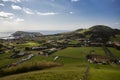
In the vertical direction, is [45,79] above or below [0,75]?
above

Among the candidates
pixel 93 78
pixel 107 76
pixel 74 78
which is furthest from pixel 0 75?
pixel 107 76

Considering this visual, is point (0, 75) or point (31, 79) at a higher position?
point (31, 79)

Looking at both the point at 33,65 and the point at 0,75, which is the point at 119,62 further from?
the point at 0,75

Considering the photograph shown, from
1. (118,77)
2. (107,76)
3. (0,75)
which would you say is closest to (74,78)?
(107,76)

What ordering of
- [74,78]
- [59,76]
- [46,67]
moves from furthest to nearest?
[46,67] → [59,76] → [74,78]

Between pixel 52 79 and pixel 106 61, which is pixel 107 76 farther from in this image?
pixel 106 61

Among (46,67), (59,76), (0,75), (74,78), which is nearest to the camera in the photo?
(74,78)

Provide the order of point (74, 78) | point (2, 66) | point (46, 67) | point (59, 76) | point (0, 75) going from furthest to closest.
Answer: point (2, 66) < point (46, 67) < point (0, 75) < point (59, 76) < point (74, 78)

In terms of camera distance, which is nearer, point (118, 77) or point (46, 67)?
point (118, 77)

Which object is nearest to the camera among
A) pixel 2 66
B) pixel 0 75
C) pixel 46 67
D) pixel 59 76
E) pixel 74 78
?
pixel 74 78
